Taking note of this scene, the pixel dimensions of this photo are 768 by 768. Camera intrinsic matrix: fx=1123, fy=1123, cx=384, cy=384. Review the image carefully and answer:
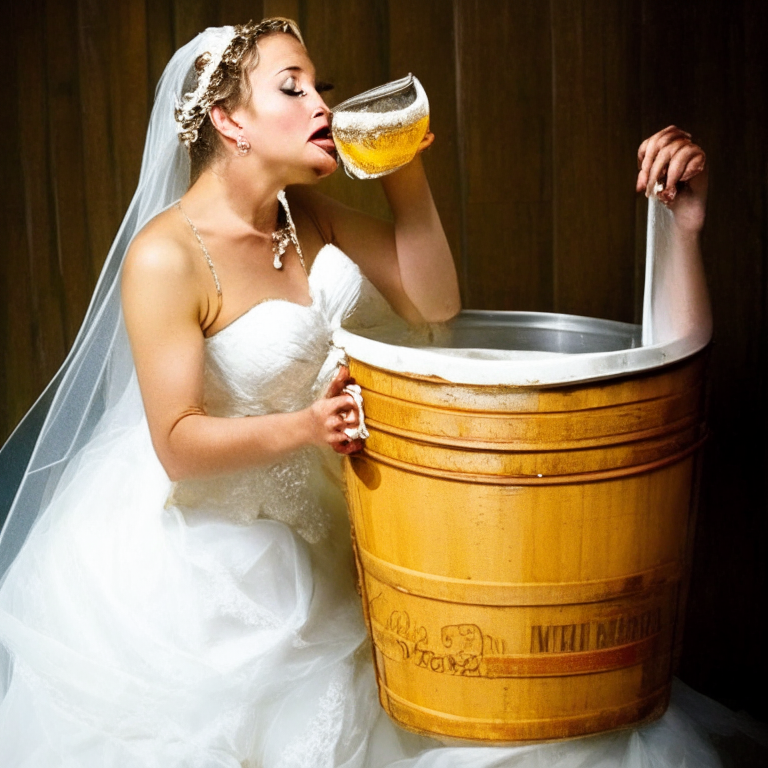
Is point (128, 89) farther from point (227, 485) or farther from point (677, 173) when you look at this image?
point (677, 173)

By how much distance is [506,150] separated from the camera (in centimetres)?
208

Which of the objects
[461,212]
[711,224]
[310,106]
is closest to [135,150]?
[461,212]

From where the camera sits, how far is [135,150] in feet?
7.71

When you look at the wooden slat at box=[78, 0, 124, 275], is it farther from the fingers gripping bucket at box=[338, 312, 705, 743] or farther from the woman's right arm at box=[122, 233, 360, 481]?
the fingers gripping bucket at box=[338, 312, 705, 743]

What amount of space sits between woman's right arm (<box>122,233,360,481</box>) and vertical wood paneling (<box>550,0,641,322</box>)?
87cm

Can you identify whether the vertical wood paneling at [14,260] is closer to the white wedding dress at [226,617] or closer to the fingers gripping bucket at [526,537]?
the white wedding dress at [226,617]

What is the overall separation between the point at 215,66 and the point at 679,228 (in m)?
0.65

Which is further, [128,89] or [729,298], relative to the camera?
[128,89]

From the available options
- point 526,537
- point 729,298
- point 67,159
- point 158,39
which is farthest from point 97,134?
point 526,537

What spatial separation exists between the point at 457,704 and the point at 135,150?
1517 millimetres

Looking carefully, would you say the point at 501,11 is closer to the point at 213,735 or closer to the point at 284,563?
the point at 284,563

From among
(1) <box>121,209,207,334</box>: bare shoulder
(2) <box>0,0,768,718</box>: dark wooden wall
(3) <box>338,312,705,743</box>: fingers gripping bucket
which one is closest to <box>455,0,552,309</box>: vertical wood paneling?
(2) <box>0,0,768,718</box>: dark wooden wall

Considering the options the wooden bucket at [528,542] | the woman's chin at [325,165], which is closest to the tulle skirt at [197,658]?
the wooden bucket at [528,542]

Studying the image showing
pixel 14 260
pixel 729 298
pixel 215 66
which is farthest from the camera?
pixel 14 260
